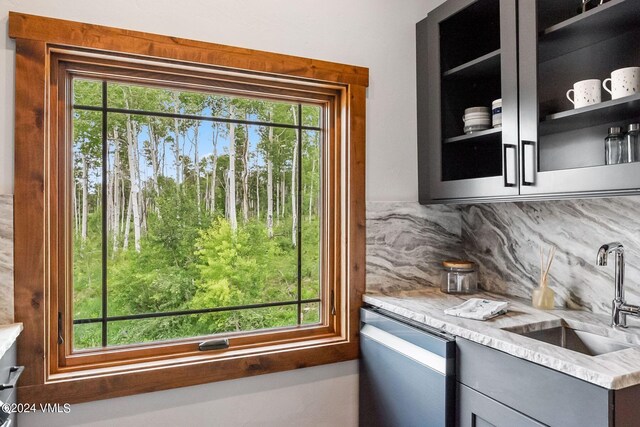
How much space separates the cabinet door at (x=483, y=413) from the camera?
1.22m

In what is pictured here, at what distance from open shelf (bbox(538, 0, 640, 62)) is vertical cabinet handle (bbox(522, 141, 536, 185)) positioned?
301 millimetres

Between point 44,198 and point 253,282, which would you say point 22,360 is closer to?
point 44,198

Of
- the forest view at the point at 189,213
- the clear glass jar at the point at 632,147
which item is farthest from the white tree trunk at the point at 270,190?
the clear glass jar at the point at 632,147

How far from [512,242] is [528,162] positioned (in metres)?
0.57

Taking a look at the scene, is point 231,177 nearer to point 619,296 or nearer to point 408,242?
point 408,242

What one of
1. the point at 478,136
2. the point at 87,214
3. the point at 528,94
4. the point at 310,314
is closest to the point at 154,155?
the point at 87,214

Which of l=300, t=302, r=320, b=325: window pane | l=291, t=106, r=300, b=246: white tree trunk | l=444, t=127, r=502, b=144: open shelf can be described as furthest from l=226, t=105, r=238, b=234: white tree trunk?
l=444, t=127, r=502, b=144: open shelf

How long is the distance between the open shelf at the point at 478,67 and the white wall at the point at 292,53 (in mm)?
257

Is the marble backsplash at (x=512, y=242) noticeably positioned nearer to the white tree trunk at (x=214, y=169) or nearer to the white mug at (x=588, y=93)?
the white mug at (x=588, y=93)

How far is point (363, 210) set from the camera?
198 centimetres

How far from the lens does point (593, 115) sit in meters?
1.41

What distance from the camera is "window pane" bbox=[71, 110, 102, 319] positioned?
1618 mm

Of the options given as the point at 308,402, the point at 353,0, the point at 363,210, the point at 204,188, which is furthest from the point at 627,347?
the point at 353,0

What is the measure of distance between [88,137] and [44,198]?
0.29 meters
